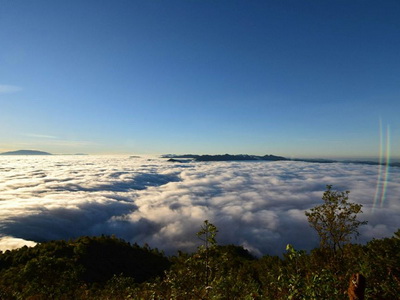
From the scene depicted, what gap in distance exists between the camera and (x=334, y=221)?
25.2 metres

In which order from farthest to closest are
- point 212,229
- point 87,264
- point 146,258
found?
point 146,258 → point 87,264 → point 212,229

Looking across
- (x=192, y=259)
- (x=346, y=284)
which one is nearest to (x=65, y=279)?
(x=192, y=259)

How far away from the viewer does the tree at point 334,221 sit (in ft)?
79.9

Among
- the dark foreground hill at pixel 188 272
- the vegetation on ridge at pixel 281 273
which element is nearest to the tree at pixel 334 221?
the vegetation on ridge at pixel 281 273

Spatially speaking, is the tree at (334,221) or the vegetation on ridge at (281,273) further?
the tree at (334,221)

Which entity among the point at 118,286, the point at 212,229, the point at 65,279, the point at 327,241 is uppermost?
the point at 212,229

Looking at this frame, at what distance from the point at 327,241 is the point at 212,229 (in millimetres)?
22457

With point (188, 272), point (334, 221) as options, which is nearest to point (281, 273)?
point (188, 272)

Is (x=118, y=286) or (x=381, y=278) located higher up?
(x=381, y=278)

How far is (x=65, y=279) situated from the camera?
2661cm

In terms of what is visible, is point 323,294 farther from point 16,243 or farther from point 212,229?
point 16,243

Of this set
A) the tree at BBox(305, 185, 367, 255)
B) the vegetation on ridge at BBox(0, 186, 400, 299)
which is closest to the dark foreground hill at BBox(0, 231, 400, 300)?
the vegetation on ridge at BBox(0, 186, 400, 299)

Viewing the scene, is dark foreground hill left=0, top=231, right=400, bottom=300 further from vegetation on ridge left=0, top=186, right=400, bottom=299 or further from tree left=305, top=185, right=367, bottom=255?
tree left=305, top=185, right=367, bottom=255

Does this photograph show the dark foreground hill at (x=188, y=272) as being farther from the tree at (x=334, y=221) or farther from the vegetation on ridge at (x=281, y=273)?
the tree at (x=334, y=221)
